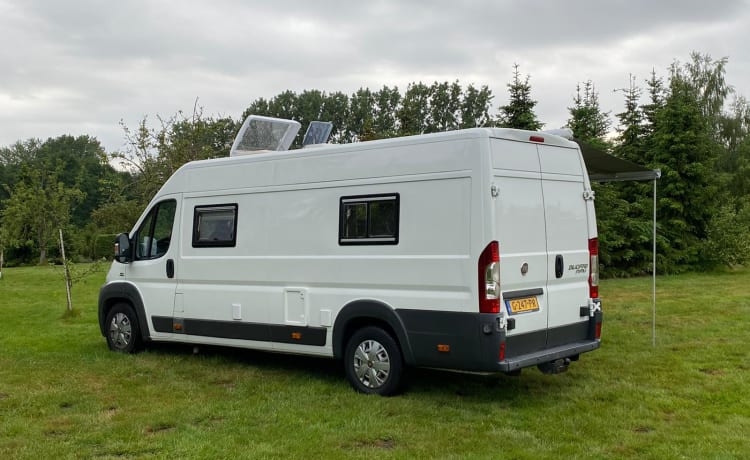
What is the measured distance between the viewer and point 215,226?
8664 mm

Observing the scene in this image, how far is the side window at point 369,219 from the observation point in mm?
7074

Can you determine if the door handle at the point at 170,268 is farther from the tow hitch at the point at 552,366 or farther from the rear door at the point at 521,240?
the tow hitch at the point at 552,366

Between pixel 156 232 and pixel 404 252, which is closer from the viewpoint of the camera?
pixel 404 252

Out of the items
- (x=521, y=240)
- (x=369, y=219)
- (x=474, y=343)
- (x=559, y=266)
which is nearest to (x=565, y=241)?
(x=559, y=266)

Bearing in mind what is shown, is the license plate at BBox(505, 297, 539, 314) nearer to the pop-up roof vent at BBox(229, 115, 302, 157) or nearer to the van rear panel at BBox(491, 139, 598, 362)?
the van rear panel at BBox(491, 139, 598, 362)

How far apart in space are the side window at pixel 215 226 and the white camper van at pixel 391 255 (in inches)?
0.7

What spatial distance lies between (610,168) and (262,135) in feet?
15.6

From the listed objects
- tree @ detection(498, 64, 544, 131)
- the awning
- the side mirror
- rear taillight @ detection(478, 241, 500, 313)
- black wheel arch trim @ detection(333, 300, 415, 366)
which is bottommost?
black wheel arch trim @ detection(333, 300, 415, 366)

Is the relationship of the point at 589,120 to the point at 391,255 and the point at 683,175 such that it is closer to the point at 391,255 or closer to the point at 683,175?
the point at 683,175

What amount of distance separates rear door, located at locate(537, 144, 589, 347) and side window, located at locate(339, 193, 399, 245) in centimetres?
142

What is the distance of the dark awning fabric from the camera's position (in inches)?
383

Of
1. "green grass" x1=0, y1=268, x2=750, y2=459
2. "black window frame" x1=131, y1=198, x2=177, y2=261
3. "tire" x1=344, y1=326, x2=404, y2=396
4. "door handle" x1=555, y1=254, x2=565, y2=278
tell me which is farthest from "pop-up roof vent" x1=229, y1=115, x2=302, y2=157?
"door handle" x1=555, y1=254, x2=565, y2=278

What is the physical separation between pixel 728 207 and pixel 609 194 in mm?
4624

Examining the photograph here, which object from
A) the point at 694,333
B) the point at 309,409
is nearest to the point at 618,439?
the point at 309,409
